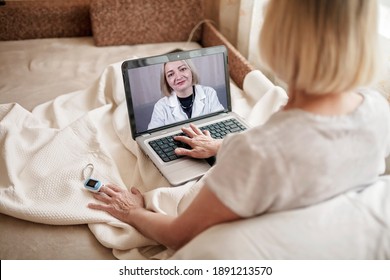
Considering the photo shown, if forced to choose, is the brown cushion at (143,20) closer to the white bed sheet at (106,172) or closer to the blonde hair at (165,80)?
the white bed sheet at (106,172)

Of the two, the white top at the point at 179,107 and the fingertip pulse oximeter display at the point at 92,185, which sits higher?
the white top at the point at 179,107

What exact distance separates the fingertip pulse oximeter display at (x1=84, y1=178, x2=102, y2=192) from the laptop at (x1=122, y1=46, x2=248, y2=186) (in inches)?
6.4

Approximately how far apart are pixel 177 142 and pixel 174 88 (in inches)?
6.5

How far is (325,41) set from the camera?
59 centimetres

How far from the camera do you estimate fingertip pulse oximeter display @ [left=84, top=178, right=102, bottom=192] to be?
3.26ft

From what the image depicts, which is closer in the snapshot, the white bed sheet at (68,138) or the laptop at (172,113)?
the white bed sheet at (68,138)

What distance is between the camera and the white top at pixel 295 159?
612mm

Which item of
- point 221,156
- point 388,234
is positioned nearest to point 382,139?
point 388,234

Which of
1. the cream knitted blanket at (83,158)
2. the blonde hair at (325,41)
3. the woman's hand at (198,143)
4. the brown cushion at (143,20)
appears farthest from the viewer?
the brown cushion at (143,20)

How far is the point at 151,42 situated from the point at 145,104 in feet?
2.80

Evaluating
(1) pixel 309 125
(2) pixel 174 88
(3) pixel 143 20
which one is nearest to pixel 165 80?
(2) pixel 174 88

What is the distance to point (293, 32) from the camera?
0.60 meters

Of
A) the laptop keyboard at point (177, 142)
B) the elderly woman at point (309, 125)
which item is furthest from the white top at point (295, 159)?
the laptop keyboard at point (177, 142)

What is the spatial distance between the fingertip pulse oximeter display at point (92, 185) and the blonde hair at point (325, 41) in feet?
1.94
